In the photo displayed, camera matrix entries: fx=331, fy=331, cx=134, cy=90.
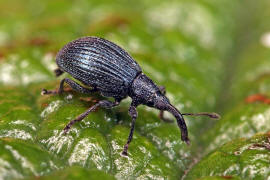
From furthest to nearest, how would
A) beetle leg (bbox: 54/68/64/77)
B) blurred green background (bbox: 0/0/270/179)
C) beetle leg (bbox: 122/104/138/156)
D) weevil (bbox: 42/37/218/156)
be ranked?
beetle leg (bbox: 54/68/64/77)
weevil (bbox: 42/37/218/156)
beetle leg (bbox: 122/104/138/156)
blurred green background (bbox: 0/0/270/179)

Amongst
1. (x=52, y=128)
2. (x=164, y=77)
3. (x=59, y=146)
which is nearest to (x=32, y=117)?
(x=52, y=128)

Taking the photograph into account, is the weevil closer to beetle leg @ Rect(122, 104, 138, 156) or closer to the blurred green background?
beetle leg @ Rect(122, 104, 138, 156)

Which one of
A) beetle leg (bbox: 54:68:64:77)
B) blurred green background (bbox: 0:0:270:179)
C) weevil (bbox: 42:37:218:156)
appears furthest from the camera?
beetle leg (bbox: 54:68:64:77)

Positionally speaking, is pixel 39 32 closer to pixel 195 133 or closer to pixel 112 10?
pixel 112 10

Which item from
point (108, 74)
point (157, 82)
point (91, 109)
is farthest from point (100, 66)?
point (157, 82)

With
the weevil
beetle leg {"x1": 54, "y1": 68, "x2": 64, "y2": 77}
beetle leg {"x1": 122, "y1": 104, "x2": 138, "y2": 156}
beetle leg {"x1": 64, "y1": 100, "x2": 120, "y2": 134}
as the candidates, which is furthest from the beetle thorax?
beetle leg {"x1": 54, "y1": 68, "x2": 64, "y2": 77}

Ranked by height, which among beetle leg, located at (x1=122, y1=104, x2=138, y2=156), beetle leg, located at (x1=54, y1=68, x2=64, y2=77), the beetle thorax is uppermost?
beetle leg, located at (x1=54, y1=68, x2=64, y2=77)

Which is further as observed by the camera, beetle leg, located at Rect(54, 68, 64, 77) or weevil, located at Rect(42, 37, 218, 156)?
beetle leg, located at Rect(54, 68, 64, 77)

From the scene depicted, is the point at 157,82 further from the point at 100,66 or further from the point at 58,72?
the point at 58,72
